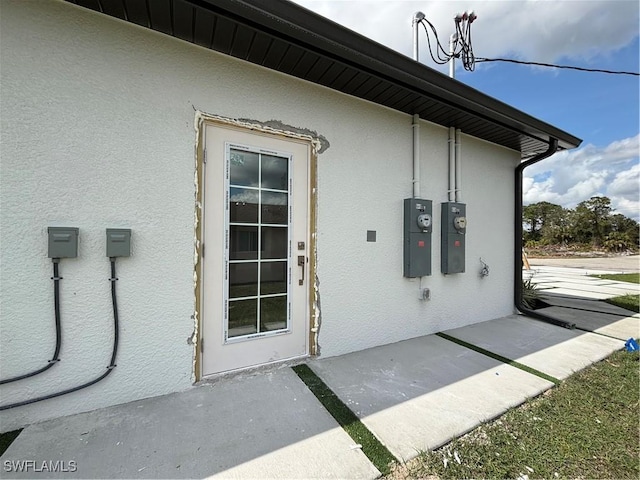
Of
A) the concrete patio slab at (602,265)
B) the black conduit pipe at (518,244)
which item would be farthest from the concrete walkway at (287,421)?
the concrete patio slab at (602,265)

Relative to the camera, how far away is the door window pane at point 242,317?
251 centimetres

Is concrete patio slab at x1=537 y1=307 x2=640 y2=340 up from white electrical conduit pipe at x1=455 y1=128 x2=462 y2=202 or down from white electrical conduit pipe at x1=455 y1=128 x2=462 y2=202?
down

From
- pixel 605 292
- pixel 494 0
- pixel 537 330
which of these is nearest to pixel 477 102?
pixel 494 0

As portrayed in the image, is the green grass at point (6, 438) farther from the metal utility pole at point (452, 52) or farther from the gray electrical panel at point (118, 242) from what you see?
the metal utility pole at point (452, 52)

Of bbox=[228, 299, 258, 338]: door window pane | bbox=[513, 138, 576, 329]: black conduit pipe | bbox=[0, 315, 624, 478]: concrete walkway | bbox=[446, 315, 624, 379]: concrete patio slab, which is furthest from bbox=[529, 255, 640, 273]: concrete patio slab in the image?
bbox=[228, 299, 258, 338]: door window pane

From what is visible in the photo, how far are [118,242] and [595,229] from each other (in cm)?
3823

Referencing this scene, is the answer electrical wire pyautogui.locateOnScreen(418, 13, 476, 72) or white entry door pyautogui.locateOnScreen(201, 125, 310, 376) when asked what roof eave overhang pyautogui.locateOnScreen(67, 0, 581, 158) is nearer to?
white entry door pyautogui.locateOnScreen(201, 125, 310, 376)

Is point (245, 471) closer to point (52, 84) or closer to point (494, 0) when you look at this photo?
point (52, 84)

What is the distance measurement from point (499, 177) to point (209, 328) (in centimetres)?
490

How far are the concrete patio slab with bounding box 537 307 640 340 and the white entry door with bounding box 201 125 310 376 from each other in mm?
4402

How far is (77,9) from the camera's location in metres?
1.88

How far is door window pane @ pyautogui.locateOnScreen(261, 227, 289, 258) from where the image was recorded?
265cm

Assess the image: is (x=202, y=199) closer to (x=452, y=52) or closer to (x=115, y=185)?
(x=115, y=185)

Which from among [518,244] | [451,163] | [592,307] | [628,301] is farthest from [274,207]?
[628,301]
